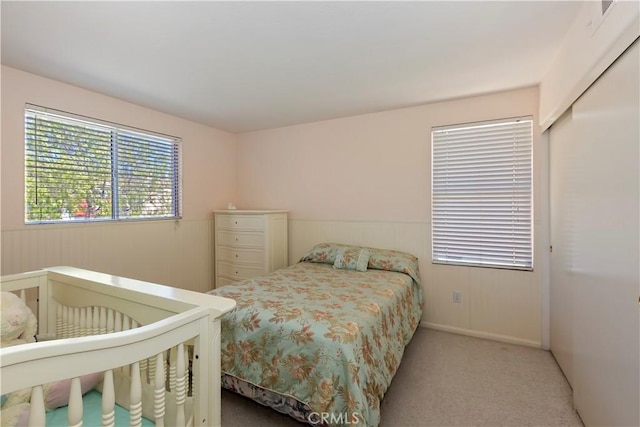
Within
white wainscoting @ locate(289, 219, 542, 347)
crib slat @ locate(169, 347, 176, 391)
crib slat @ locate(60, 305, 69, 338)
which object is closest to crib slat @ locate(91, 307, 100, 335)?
crib slat @ locate(60, 305, 69, 338)

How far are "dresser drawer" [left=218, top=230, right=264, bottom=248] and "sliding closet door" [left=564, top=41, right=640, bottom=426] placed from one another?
2859 millimetres

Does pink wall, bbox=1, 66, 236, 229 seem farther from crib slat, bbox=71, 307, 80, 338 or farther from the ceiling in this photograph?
crib slat, bbox=71, 307, 80, 338

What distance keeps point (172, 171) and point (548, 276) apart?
13.1 ft

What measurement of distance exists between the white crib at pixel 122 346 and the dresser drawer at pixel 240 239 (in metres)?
1.95

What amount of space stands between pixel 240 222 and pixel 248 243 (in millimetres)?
284

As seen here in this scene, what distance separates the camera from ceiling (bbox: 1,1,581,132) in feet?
5.16

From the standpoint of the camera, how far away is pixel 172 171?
3381mm

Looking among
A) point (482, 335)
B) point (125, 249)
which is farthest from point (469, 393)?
point (125, 249)

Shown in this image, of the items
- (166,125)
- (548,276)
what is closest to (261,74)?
(166,125)

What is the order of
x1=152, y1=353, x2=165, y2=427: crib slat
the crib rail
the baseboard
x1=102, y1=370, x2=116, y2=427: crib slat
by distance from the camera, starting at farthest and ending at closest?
the baseboard, x1=152, y1=353, x2=165, y2=427: crib slat, x1=102, y1=370, x2=116, y2=427: crib slat, the crib rail

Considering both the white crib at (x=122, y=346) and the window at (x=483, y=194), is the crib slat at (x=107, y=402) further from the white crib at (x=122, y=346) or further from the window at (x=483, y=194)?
the window at (x=483, y=194)

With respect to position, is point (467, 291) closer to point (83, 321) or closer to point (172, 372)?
point (172, 372)

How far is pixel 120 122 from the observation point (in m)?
2.83

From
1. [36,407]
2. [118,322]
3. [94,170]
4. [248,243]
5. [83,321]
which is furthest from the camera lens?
[248,243]
